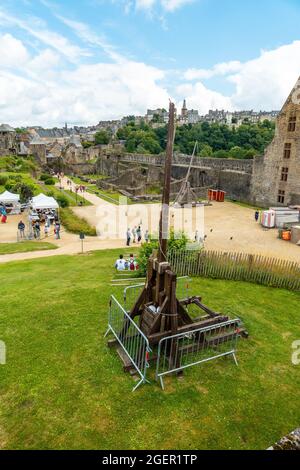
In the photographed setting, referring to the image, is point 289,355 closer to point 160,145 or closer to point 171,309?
point 171,309

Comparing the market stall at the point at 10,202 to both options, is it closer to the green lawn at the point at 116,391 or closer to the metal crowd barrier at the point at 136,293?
the green lawn at the point at 116,391

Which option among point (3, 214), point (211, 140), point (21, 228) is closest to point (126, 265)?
point (21, 228)

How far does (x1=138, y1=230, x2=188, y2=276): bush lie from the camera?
11.7m

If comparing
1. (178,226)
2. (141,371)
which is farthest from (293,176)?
(141,371)

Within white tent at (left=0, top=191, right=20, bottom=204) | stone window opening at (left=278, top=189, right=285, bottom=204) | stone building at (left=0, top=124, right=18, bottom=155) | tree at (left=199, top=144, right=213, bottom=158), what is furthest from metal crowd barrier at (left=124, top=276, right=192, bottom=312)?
tree at (left=199, top=144, right=213, bottom=158)

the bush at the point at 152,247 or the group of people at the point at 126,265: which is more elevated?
the bush at the point at 152,247

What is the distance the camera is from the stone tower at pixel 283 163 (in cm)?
2617

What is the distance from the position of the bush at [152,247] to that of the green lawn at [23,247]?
7.52 meters

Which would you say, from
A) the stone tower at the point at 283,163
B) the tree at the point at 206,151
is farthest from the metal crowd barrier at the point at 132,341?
the tree at the point at 206,151

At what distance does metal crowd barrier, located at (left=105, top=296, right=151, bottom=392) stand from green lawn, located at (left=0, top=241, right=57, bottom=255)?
34.7 feet

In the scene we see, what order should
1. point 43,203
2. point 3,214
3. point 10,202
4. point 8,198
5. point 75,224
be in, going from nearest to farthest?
point 75,224 < point 43,203 < point 3,214 < point 8,198 < point 10,202

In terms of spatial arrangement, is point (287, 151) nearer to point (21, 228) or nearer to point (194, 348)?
point (21, 228)

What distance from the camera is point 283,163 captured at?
89.9ft

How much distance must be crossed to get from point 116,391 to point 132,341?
1289 mm
